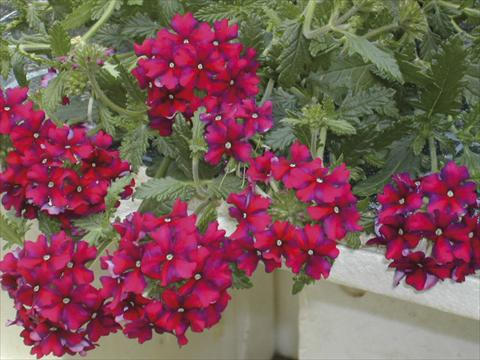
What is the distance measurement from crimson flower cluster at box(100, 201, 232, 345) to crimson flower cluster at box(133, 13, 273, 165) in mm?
77

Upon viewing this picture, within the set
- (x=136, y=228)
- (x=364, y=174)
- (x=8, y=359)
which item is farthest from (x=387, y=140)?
(x=8, y=359)

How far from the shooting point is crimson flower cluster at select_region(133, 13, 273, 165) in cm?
54

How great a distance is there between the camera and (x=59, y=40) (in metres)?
0.60

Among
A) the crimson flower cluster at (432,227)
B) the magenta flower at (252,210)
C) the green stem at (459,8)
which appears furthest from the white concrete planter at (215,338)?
the green stem at (459,8)

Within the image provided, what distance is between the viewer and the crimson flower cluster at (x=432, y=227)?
1.64ft

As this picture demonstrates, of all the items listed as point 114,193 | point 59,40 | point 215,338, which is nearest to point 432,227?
point 114,193

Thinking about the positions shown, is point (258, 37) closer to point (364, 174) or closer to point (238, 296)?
point (364, 174)

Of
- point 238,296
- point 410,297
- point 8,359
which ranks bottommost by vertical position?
point 238,296

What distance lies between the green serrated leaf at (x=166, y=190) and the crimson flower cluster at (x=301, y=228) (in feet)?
0.21

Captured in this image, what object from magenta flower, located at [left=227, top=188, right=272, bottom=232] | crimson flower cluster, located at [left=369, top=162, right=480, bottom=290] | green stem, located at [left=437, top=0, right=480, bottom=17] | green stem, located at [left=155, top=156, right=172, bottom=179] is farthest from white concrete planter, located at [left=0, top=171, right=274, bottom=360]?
green stem, located at [left=437, top=0, right=480, bottom=17]

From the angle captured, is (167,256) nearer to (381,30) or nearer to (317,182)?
(317,182)

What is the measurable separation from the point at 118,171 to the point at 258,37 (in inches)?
7.0

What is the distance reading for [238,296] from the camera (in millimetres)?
1170

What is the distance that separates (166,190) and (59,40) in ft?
0.57
